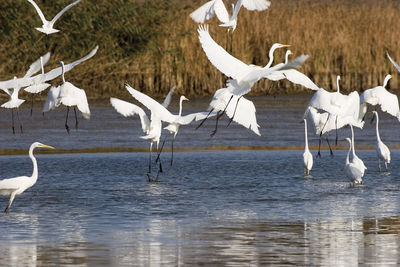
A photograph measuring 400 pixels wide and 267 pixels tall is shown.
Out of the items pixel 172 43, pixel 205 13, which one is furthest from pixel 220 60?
pixel 172 43

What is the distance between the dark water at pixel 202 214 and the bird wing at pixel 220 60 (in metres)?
1.41

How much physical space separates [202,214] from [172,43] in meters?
14.4

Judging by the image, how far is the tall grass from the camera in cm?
2211

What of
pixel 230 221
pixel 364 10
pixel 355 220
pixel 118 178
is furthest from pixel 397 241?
pixel 364 10

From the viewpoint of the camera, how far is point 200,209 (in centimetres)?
970

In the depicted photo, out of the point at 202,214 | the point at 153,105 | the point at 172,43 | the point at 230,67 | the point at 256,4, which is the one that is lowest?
the point at 202,214

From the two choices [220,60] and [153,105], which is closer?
[220,60]

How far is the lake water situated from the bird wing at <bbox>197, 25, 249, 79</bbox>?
1.41 meters

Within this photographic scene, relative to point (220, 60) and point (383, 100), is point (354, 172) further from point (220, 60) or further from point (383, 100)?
point (383, 100)

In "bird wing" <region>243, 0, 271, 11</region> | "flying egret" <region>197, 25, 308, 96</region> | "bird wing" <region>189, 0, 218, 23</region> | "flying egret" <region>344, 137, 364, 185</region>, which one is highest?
"bird wing" <region>243, 0, 271, 11</region>

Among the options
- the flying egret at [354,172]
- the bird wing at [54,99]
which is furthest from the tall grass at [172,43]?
the flying egret at [354,172]

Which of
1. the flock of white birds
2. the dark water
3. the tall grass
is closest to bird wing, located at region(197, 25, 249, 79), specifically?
the flock of white birds

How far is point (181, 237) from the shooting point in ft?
26.5

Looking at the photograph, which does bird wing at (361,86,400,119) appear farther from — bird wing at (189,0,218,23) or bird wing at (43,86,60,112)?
bird wing at (43,86,60,112)
